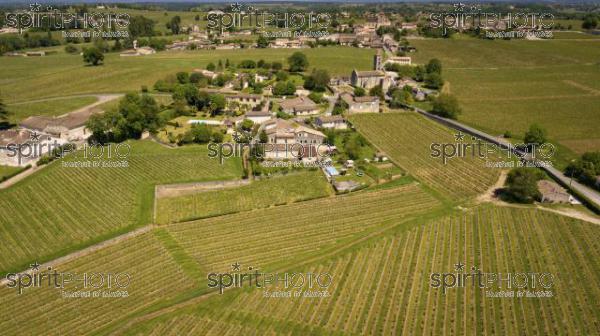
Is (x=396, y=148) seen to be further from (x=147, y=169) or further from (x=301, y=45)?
(x=301, y=45)

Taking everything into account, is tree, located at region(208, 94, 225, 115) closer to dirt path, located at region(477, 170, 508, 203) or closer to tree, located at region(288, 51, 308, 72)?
tree, located at region(288, 51, 308, 72)

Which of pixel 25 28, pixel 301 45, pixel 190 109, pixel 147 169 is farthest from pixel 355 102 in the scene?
pixel 25 28

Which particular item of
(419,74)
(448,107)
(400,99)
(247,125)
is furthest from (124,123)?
(419,74)

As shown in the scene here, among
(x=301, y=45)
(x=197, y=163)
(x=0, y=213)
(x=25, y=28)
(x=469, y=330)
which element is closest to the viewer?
(x=469, y=330)

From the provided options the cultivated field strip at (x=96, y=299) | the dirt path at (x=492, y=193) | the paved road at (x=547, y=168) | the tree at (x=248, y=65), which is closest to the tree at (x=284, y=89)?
the tree at (x=248, y=65)

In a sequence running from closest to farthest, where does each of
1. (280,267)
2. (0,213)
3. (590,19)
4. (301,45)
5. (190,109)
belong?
1. (280,267)
2. (0,213)
3. (190,109)
4. (301,45)
5. (590,19)

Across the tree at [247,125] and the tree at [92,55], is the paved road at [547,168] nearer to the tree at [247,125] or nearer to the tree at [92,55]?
the tree at [247,125]
